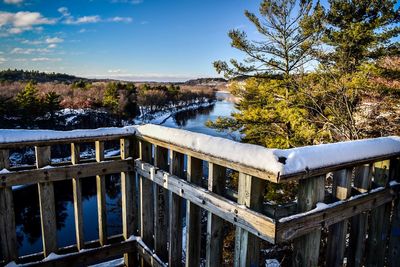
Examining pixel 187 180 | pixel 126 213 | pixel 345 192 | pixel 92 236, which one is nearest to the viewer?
pixel 345 192

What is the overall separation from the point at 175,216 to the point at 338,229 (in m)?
1.18

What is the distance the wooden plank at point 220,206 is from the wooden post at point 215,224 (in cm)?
6

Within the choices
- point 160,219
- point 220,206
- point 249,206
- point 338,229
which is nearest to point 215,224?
point 220,206

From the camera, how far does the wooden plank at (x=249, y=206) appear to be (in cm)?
158

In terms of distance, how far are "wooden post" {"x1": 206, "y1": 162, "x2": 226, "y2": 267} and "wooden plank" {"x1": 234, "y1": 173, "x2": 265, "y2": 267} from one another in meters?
0.22

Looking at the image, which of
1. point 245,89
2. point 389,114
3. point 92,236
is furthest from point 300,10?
point 92,236

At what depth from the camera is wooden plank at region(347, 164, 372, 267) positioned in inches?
76.7

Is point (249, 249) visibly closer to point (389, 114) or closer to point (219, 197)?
point (219, 197)

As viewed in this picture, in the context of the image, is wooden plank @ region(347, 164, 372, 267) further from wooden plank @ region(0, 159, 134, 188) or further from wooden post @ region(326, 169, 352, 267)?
wooden plank @ region(0, 159, 134, 188)

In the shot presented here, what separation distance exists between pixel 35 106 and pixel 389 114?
1438 inches

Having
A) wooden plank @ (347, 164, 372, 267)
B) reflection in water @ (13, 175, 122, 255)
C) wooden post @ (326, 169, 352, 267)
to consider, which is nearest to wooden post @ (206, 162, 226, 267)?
wooden post @ (326, 169, 352, 267)

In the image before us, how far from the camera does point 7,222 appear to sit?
244cm

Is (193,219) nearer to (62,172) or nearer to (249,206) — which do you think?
(249,206)

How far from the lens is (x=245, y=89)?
1398cm
